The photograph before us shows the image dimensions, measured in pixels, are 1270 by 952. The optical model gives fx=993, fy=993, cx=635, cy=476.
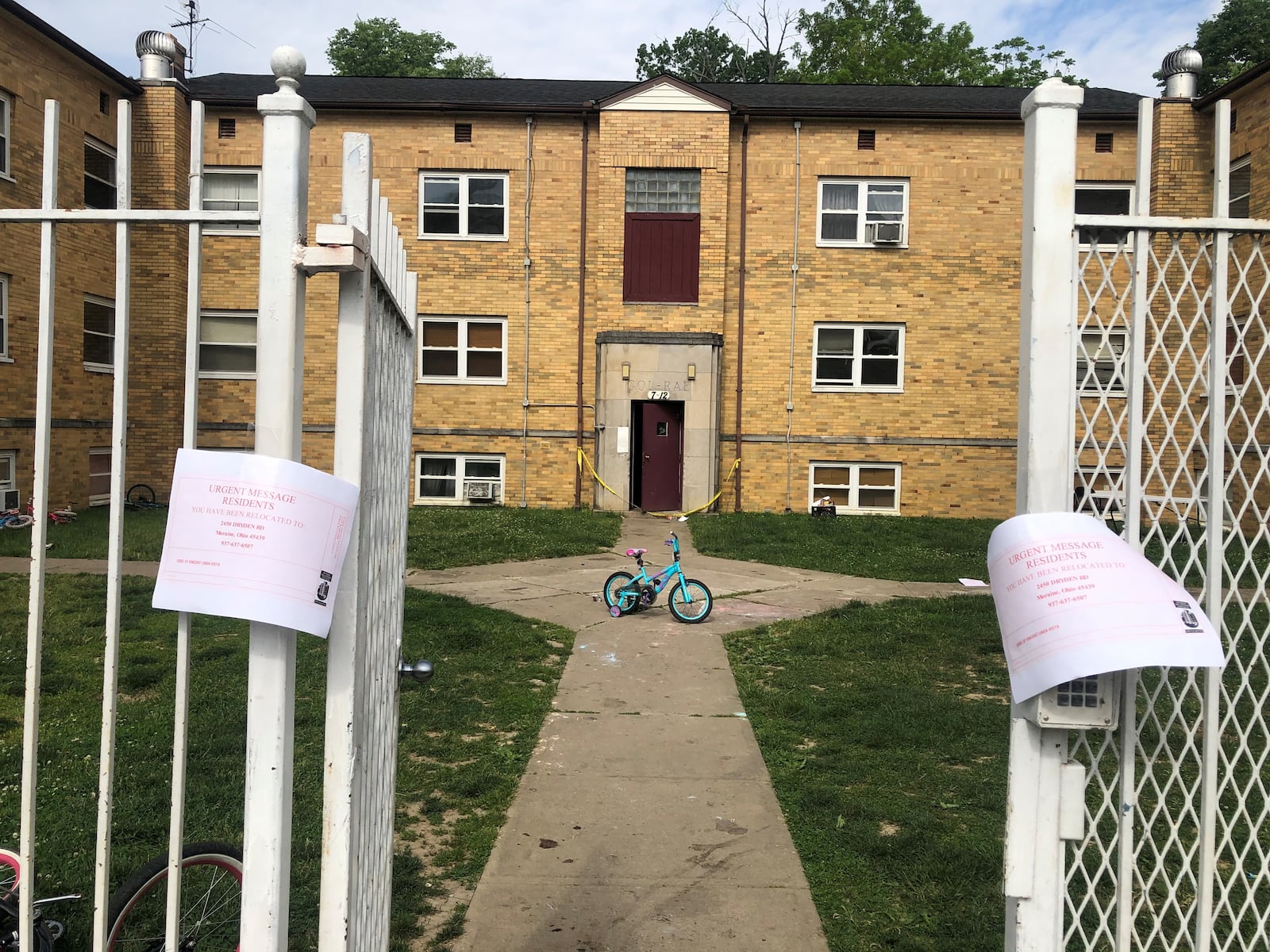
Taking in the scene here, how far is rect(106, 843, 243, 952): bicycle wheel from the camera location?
10.3 feet

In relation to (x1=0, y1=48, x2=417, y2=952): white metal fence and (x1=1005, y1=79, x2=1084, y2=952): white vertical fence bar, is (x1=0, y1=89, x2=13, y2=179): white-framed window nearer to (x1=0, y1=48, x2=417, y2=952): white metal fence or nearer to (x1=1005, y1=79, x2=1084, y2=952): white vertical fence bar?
(x1=0, y1=48, x2=417, y2=952): white metal fence

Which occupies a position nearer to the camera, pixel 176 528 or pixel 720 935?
pixel 176 528

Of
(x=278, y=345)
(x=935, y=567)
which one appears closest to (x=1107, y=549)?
(x=278, y=345)

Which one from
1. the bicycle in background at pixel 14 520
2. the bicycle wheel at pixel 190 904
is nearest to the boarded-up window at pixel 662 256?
the bicycle in background at pixel 14 520

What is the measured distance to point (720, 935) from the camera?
12.5ft

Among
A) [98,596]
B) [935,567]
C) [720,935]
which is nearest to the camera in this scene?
[720,935]

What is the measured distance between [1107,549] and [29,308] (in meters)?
18.5

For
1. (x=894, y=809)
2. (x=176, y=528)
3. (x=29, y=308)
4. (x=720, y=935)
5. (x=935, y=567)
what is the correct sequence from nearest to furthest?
(x=176, y=528)
(x=720, y=935)
(x=894, y=809)
(x=935, y=567)
(x=29, y=308)

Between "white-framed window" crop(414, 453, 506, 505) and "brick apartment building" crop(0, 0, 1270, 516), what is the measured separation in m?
0.05

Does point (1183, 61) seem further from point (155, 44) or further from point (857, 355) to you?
point (155, 44)

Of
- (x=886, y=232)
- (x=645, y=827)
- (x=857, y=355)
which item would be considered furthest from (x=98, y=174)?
(x=645, y=827)

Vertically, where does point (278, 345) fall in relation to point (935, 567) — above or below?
above

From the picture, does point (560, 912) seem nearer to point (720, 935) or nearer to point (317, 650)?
point (720, 935)

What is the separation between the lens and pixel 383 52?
47.1 metres
